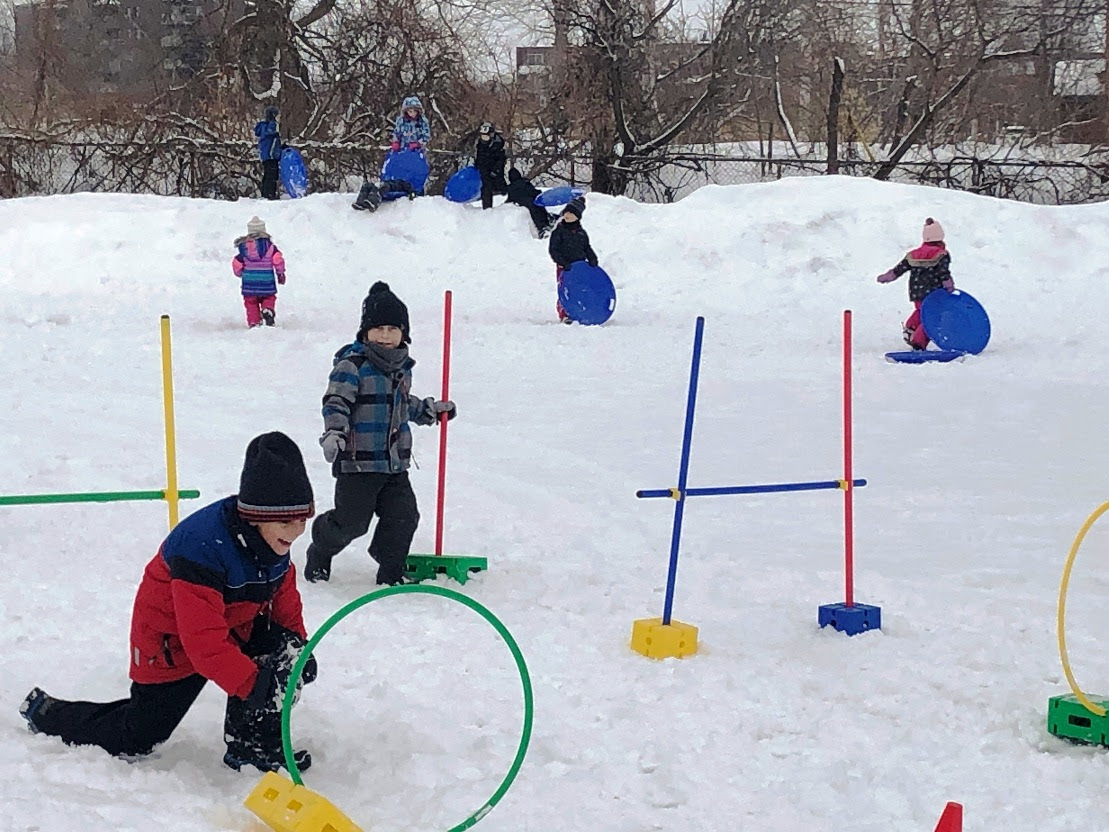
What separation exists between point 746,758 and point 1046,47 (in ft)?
90.2

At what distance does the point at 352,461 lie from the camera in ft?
18.2

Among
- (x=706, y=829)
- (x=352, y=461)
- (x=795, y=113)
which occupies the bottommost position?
(x=706, y=829)

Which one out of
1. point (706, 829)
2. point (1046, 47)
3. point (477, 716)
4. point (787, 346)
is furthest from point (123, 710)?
point (1046, 47)


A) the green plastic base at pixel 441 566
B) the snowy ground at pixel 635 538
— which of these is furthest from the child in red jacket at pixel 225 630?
the green plastic base at pixel 441 566

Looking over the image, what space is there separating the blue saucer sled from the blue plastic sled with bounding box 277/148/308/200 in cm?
1046

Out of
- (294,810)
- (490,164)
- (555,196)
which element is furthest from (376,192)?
(294,810)

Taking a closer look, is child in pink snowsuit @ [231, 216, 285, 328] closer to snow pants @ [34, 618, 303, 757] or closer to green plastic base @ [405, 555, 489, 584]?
green plastic base @ [405, 555, 489, 584]

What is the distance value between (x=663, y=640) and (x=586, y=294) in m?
9.14

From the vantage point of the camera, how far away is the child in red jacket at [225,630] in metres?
3.59

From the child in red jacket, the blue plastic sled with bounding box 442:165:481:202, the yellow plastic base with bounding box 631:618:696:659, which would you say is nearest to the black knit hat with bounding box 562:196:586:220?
the blue plastic sled with bounding box 442:165:481:202

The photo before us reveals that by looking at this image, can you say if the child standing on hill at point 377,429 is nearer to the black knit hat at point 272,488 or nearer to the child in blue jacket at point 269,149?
the black knit hat at point 272,488

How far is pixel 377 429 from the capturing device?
558 centimetres

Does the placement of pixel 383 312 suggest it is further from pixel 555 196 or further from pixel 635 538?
pixel 555 196

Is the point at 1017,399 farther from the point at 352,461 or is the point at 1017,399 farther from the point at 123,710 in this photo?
the point at 123,710
